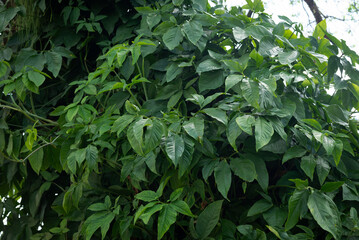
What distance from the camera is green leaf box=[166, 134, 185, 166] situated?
3.51 feet

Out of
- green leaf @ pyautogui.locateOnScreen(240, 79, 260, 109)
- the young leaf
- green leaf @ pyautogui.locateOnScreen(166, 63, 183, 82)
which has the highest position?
green leaf @ pyautogui.locateOnScreen(240, 79, 260, 109)

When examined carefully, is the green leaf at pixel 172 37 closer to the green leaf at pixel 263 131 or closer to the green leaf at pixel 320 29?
the green leaf at pixel 263 131

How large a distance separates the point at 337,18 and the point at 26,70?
10.4 ft

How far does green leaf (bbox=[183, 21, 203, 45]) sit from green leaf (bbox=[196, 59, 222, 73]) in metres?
0.07

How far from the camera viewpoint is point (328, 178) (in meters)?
1.28

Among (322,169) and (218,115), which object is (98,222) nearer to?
(218,115)

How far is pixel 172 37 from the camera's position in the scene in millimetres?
1345

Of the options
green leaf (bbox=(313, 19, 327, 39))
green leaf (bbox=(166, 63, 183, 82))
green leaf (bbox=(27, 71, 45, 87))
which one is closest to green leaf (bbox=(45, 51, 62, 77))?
green leaf (bbox=(27, 71, 45, 87))

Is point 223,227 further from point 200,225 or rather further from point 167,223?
point 167,223

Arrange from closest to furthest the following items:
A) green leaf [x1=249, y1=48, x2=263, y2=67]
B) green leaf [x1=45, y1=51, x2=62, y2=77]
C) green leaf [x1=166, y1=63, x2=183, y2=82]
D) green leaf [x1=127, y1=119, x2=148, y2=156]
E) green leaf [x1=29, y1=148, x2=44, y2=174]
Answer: green leaf [x1=127, y1=119, x2=148, y2=156] < green leaf [x1=249, y1=48, x2=263, y2=67] < green leaf [x1=166, y1=63, x2=183, y2=82] < green leaf [x1=29, y1=148, x2=44, y2=174] < green leaf [x1=45, y1=51, x2=62, y2=77]

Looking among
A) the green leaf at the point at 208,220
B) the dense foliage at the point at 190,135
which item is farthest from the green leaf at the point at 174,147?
the green leaf at the point at 208,220

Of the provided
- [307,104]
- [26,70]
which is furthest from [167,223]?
[26,70]

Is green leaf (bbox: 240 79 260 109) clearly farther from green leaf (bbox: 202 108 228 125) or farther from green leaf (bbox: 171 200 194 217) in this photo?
green leaf (bbox: 171 200 194 217)

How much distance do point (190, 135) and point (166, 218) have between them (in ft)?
0.71
